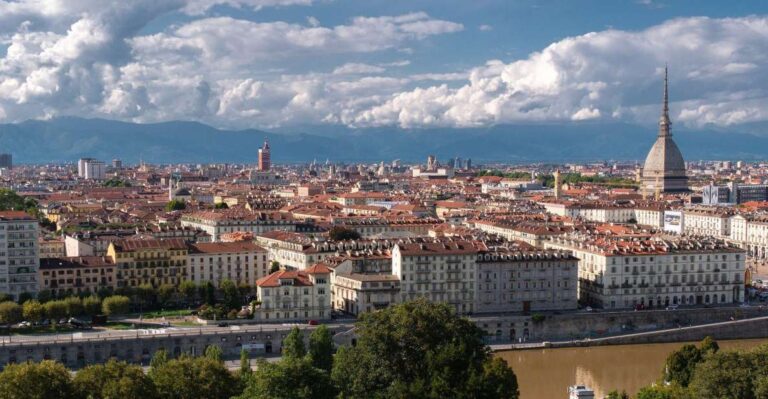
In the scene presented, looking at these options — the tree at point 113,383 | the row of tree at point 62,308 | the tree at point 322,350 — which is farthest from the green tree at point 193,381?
the row of tree at point 62,308

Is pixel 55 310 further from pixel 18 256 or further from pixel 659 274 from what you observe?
pixel 659 274

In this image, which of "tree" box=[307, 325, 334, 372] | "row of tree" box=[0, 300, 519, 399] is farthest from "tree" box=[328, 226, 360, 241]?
"row of tree" box=[0, 300, 519, 399]

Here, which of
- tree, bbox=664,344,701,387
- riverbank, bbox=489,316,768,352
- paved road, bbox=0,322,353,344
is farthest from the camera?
riverbank, bbox=489,316,768,352

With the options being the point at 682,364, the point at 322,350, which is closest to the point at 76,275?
the point at 322,350

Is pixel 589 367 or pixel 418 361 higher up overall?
pixel 418 361

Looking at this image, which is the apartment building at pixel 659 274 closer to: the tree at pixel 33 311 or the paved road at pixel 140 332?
the paved road at pixel 140 332

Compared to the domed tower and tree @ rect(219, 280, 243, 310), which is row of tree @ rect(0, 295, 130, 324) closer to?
tree @ rect(219, 280, 243, 310)
